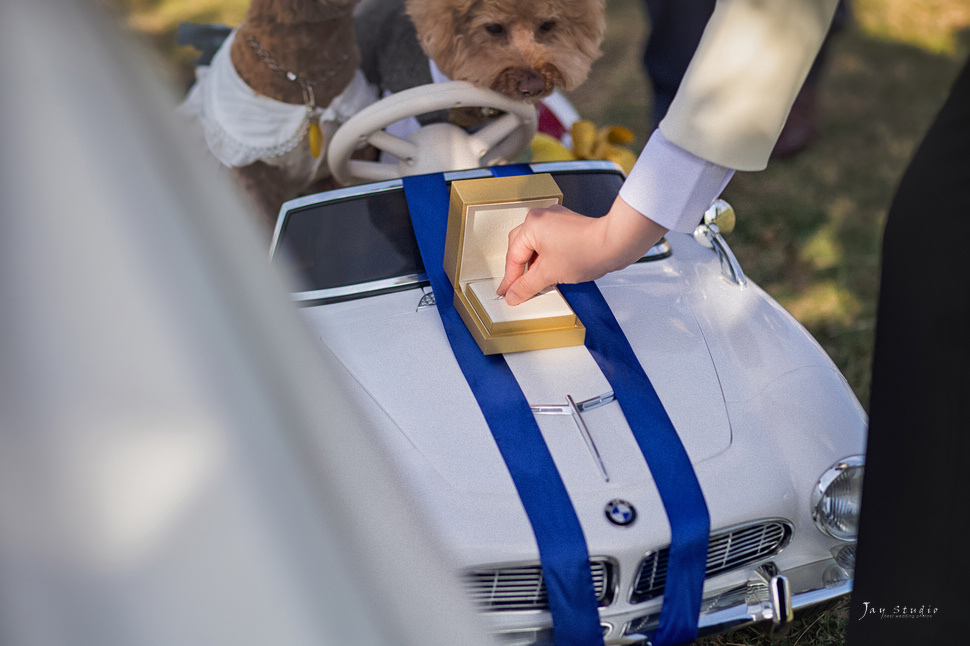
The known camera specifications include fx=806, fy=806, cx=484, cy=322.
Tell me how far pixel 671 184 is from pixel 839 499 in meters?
0.73

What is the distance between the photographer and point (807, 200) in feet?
11.3

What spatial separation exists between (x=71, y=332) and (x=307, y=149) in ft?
6.38

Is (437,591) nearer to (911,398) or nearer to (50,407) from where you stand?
(50,407)

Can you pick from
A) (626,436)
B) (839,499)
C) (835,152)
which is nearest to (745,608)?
(839,499)

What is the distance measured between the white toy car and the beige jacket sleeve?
59 cm

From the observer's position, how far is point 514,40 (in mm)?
1784

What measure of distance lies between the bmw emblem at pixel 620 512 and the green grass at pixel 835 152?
0.48 m

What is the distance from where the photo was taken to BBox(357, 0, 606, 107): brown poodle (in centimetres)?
177

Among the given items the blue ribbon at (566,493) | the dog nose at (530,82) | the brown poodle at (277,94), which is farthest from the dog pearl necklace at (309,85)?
the blue ribbon at (566,493)

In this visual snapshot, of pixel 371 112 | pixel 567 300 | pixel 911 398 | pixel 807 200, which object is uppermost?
pixel 371 112

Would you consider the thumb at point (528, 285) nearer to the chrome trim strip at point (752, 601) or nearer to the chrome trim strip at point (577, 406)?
the chrome trim strip at point (577, 406)

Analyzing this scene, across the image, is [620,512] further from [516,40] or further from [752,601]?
[516,40]

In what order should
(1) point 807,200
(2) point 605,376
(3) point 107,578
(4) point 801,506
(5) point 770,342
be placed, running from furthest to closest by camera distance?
1. (1) point 807,200
2. (5) point 770,342
3. (2) point 605,376
4. (4) point 801,506
5. (3) point 107,578

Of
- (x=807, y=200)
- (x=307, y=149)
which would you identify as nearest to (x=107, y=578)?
(x=307, y=149)
